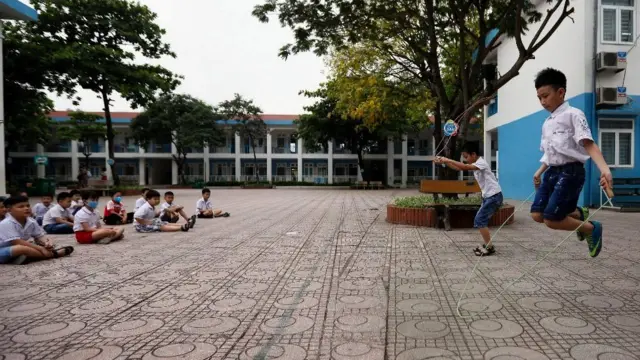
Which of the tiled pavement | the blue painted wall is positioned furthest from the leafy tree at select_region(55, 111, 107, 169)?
the tiled pavement

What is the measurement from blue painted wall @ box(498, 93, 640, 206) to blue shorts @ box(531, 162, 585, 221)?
33.0 ft

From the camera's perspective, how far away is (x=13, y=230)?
516 cm

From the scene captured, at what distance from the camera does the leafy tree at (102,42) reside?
1956 centimetres

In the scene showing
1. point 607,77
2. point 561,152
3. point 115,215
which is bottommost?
point 115,215

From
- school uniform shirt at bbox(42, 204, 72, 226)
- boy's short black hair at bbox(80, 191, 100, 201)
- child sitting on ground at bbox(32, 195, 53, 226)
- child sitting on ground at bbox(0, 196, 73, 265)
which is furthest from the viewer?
child sitting on ground at bbox(32, 195, 53, 226)

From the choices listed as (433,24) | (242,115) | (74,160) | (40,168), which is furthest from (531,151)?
(40,168)

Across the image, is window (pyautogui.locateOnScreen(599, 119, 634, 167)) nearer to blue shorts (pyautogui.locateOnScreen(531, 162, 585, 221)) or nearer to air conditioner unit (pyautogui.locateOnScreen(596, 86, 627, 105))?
air conditioner unit (pyautogui.locateOnScreen(596, 86, 627, 105))

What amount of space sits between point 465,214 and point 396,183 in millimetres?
35710

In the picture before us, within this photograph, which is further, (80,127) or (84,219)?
(80,127)

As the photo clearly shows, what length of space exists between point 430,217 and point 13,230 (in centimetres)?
723

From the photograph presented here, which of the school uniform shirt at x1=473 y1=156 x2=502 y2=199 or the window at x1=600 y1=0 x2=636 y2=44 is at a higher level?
the window at x1=600 y1=0 x2=636 y2=44

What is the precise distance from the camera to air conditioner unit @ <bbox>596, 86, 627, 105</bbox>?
38.6 ft

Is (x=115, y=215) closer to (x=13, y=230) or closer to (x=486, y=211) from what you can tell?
(x=13, y=230)

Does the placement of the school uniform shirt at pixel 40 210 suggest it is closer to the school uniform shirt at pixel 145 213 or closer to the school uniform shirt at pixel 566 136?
the school uniform shirt at pixel 145 213
